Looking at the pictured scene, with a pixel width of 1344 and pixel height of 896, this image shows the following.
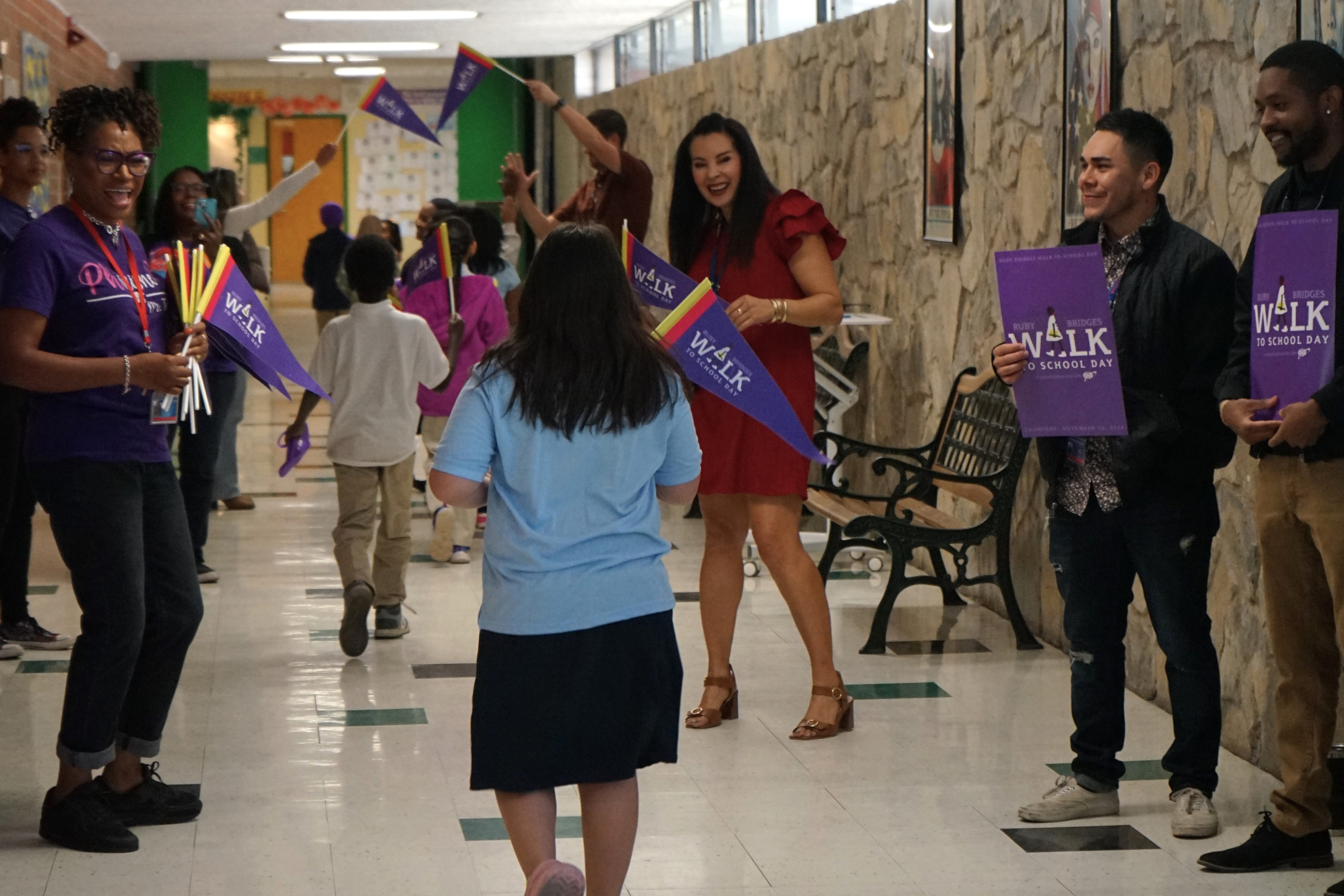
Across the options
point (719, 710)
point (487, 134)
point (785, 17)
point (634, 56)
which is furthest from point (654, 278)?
point (487, 134)

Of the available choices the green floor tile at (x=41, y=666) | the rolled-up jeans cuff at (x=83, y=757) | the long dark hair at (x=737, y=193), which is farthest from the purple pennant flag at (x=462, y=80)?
the rolled-up jeans cuff at (x=83, y=757)

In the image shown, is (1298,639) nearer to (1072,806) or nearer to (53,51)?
(1072,806)

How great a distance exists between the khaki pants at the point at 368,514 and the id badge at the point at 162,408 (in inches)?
74.7

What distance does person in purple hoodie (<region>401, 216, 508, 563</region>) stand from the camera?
679cm

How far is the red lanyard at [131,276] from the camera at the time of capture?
3.47 metres

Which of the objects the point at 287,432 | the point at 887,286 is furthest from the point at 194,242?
the point at 887,286

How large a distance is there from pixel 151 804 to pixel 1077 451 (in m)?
2.26

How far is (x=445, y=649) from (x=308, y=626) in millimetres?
676

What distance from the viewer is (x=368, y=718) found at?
471 centimetres

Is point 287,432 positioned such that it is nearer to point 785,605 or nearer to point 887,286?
point 785,605

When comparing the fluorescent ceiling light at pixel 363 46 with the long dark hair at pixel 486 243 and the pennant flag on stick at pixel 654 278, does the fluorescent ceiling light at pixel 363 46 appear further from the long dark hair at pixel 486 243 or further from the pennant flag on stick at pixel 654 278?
the pennant flag on stick at pixel 654 278

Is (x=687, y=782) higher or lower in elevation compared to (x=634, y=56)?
lower

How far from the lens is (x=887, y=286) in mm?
7559

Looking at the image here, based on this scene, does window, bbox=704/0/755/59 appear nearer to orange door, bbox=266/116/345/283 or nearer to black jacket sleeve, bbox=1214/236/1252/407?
black jacket sleeve, bbox=1214/236/1252/407
